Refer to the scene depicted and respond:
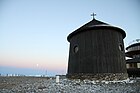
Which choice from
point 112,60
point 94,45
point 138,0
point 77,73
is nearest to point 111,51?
point 112,60

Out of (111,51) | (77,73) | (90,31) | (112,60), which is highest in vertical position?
(90,31)

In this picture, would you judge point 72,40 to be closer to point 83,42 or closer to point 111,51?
point 83,42

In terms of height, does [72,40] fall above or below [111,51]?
above

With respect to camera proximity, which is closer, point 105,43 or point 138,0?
point 105,43

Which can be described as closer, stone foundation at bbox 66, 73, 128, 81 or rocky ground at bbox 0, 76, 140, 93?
rocky ground at bbox 0, 76, 140, 93

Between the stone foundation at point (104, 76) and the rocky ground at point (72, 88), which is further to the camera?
the stone foundation at point (104, 76)

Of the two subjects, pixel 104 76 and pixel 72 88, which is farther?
pixel 104 76

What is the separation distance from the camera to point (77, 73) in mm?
14109

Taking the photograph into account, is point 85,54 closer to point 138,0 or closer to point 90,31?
point 90,31

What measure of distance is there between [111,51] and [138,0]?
7.68 metres

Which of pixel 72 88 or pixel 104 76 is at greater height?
pixel 104 76

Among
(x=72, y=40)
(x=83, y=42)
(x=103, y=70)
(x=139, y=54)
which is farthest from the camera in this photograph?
(x=139, y=54)

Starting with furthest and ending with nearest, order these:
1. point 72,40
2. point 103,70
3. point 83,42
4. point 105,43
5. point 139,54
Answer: point 139,54, point 72,40, point 83,42, point 105,43, point 103,70

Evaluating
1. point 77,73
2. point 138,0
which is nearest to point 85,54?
point 77,73
